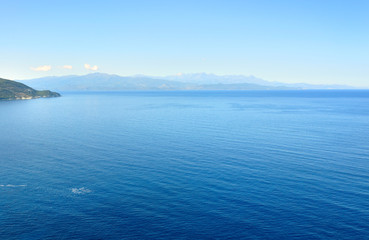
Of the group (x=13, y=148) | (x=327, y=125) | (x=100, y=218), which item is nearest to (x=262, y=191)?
(x=100, y=218)

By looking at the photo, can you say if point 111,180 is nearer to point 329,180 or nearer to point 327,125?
point 329,180

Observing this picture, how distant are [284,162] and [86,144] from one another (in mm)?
61274

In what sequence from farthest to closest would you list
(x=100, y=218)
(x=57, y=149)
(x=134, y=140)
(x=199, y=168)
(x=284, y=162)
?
(x=134, y=140) < (x=57, y=149) < (x=284, y=162) < (x=199, y=168) < (x=100, y=218)

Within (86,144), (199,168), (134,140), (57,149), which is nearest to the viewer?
(199,168)

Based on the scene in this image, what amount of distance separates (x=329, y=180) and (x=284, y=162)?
45.6ft

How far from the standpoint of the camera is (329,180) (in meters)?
57.7

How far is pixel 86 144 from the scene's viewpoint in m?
90.8

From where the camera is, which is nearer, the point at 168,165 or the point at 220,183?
the point at 220,183

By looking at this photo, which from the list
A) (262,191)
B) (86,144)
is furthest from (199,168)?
(86,144)

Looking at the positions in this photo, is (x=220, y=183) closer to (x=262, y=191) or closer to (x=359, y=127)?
(x=262, y=191)

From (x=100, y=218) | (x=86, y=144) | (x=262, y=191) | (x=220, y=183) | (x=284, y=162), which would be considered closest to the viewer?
(x=100, y=218)

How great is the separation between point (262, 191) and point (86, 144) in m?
60.8

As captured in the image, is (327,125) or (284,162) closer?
(284,162)

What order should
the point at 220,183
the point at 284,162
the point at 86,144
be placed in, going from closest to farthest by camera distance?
the point at 220,183, the point at 284,162, the point at 86,144
